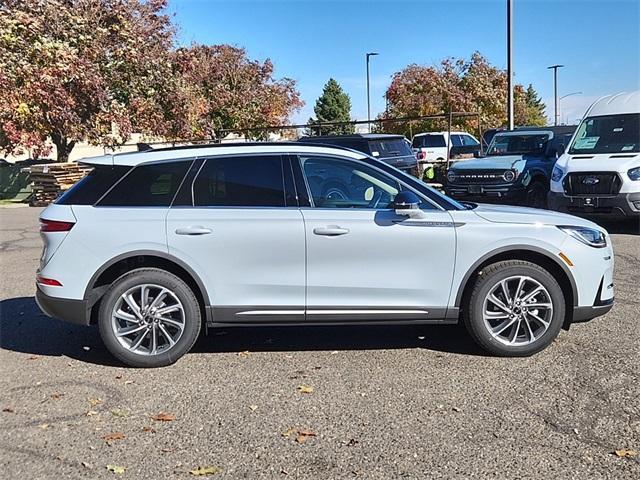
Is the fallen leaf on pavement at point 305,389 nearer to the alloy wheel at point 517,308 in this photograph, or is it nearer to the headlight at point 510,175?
the alloy wheel at point 517,308

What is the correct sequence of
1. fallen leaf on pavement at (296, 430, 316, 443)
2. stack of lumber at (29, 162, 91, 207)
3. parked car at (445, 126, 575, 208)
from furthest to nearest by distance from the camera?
1. stack of lumber at (29, 162, 91, 207)
2. parked car at (445, 126, 575, 208)
3. fallen leaf on pavement at (296, 430, 316, 443)

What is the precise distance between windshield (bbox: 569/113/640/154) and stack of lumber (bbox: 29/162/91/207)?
14.8 meters

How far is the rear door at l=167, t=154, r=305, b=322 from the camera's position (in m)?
4.82

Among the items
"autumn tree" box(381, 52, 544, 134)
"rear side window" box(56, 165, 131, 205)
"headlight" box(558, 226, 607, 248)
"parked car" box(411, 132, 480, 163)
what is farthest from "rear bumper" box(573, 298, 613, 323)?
"autumn tree" box(381, 52, 544, 134)

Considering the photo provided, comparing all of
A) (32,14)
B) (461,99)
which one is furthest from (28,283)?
(461,99)

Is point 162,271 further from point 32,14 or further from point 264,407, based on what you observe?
point 32,14

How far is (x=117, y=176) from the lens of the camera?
4.98 meters

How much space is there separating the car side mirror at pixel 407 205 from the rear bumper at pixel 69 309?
249 centimetres

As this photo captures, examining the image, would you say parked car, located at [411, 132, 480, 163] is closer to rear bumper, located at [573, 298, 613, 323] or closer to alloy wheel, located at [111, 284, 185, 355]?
rear bumper, located at [573, 298, 613, 323]

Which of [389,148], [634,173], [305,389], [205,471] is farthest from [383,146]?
[205,471]

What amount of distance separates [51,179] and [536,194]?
14.9 meters

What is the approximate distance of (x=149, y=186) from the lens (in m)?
4.98

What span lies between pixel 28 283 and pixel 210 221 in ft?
14.5

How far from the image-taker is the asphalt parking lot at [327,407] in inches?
135
